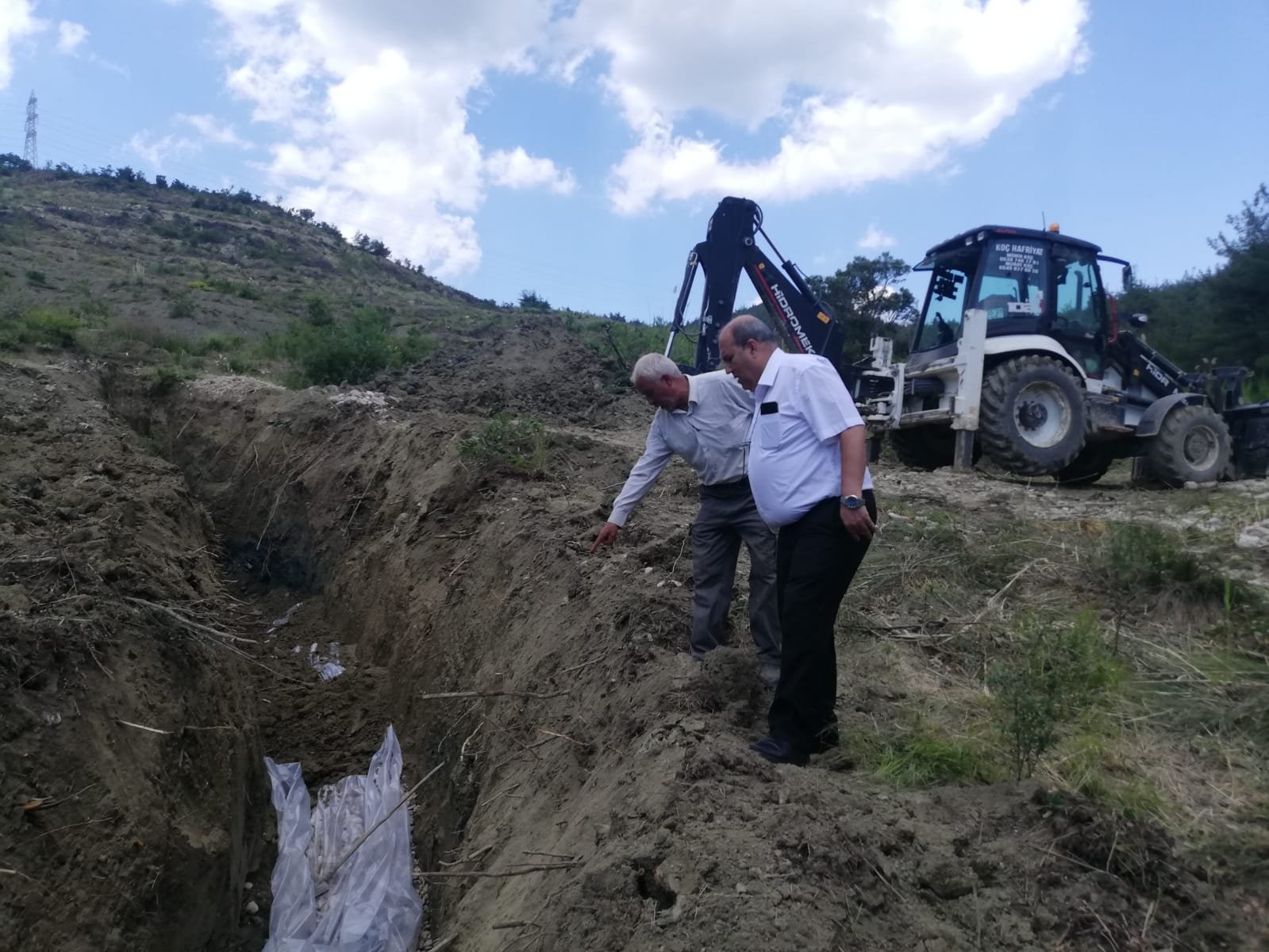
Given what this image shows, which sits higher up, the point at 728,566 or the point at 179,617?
the point at 728,566

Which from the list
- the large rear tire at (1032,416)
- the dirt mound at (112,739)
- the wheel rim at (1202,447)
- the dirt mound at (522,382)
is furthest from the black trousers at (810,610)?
the dirt mound at (522,382)

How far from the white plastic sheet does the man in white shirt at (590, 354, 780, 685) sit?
2060 millimetres

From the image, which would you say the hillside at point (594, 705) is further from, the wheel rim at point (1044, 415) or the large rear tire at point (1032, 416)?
the wheel rim at point (1044, 415)

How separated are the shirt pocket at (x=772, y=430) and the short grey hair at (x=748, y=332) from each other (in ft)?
1.15

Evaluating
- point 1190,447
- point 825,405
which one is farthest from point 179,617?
point 1190,447

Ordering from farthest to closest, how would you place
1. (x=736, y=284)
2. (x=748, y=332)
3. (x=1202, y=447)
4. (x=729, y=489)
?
(x=1202, y=447)
(x=736, y=284)
(x=729, y=489)
(x=748, y=332)

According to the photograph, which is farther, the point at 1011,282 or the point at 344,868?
the point at 1011,282

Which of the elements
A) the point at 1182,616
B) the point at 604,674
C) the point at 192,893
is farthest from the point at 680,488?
the point at 192,893

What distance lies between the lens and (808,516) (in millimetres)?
3523

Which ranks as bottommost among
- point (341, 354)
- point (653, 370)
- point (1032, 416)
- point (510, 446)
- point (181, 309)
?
point (510, 446)

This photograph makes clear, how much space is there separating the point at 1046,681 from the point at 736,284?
23.5 feet

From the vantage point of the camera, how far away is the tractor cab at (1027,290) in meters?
10.9

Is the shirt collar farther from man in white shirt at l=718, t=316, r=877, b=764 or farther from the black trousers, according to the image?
the black trousers

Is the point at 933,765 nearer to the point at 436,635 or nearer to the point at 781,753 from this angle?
the point at 781,753
